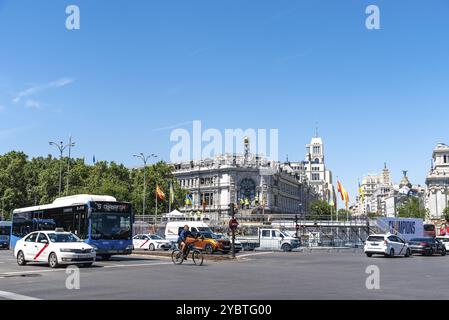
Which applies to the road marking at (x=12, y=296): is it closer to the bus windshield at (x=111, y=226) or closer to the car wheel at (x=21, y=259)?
the car wheel at (x=21, y=259)

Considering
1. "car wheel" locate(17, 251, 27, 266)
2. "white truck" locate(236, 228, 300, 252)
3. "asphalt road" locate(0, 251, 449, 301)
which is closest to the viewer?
"asphalt road" locate(0, 251, 449, 301)

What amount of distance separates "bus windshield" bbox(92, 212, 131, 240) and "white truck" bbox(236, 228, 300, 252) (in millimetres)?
19147

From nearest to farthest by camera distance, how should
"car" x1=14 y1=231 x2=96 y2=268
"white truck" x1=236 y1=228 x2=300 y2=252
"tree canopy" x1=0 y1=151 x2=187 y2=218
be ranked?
1. "car" x1=14 y1=231 x2=96 y2=268
2. "white truck" x1=236 y1=228 x2=300 y2=252
3. "tree canopy" x1=0 y1=151 x2=187 y2=218

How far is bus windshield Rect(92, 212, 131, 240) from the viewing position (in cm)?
2578

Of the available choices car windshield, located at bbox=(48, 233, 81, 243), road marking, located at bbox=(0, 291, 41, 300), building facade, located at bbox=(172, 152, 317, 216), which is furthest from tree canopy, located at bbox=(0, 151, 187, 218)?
road marking, located at bbox=(0, 291, 41, 300)

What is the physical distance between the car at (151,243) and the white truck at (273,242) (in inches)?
286

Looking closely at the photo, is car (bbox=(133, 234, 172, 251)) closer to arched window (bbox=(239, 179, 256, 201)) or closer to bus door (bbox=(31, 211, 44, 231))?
bus door (bbox=(31, 211, 44, 231))

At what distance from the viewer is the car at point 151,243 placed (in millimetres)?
42281

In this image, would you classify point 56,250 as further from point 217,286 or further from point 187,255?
point 217,286

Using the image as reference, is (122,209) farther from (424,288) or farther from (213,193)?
(213,193)

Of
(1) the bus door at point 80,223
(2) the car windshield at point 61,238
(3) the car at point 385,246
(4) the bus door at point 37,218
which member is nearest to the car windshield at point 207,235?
(1) the bus door at point 80,223

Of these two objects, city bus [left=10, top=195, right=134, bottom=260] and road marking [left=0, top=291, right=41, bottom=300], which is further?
city bus [left=10, top=195, right=134, bottom=260]

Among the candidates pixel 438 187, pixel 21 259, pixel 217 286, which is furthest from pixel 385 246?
pixel 438 187

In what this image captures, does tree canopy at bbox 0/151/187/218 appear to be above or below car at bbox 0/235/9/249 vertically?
above
